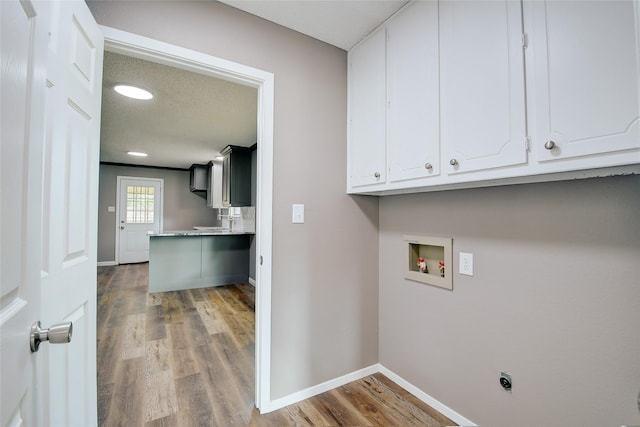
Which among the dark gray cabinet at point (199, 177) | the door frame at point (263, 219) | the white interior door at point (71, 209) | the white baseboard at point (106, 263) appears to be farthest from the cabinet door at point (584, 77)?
the white baseboard at point (106, 263)

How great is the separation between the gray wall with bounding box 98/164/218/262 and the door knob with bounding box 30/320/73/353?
23.3ft

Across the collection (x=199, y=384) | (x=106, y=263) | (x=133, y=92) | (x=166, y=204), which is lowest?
(x=199, y=384)

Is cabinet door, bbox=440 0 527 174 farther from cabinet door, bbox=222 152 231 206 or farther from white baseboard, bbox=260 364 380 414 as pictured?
cabinet door, bbox=222 152 231 206

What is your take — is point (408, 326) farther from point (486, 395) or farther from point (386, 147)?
point (386, 147)

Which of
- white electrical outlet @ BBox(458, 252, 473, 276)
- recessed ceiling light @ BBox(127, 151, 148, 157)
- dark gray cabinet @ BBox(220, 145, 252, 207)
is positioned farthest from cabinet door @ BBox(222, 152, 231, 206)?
white electrical outlet @ BBox(458, 252, 473, 276)

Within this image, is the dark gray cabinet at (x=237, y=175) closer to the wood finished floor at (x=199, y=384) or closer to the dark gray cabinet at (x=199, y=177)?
the dark gray cabinet at (x=199, y=177)

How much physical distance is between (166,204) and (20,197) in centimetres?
752

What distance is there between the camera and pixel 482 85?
50.7 inches

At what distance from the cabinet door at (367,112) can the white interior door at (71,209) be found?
147 centimetres

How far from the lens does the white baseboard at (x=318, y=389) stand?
1787 mm

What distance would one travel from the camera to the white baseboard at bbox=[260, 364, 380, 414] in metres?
1.79

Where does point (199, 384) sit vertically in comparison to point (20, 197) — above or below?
below

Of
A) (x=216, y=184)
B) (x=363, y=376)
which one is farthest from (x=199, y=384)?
(x=216, y=184)

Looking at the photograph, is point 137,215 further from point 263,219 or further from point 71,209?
point 71,209
